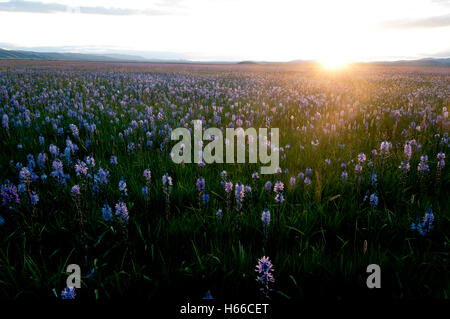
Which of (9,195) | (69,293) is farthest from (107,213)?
(9,195)

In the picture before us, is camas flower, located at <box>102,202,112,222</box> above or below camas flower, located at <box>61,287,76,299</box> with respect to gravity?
above

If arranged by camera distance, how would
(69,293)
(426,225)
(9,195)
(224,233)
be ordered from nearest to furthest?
1. (69,293)
2. (426,225)
3. (224,233)
4. (9,195)

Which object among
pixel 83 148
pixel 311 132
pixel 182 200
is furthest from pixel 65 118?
pixel 311 132

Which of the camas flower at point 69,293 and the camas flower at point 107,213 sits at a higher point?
the camas flower at point 107,213

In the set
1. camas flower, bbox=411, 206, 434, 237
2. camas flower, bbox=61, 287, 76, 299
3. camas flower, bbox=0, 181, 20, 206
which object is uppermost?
camas flower, bbox=0, 181, 20, 206

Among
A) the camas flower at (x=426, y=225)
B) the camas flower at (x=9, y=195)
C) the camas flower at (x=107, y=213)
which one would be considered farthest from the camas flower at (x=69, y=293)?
the camas flower at (x=426, y=225)

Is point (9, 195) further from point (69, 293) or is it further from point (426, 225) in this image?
point (426, 225)

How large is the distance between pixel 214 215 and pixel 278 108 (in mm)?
5687

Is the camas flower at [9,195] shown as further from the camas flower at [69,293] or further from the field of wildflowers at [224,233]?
the camas flower at [69,293]

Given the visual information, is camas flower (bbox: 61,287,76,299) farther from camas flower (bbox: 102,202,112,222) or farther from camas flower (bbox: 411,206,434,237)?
camas flower (bbox: 411,206,434,237)

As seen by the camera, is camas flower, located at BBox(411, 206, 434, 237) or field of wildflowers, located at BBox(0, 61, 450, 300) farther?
camas flower, located at BBox(411, 206, 434, 237)

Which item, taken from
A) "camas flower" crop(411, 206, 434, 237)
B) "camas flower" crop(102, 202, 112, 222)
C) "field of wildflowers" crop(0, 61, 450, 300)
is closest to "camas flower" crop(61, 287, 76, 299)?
"field of wildflowers" crop(0, 61, 450, 300)

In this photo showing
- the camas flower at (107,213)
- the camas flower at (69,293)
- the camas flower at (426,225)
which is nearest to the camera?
the camas flower at (69,293)
